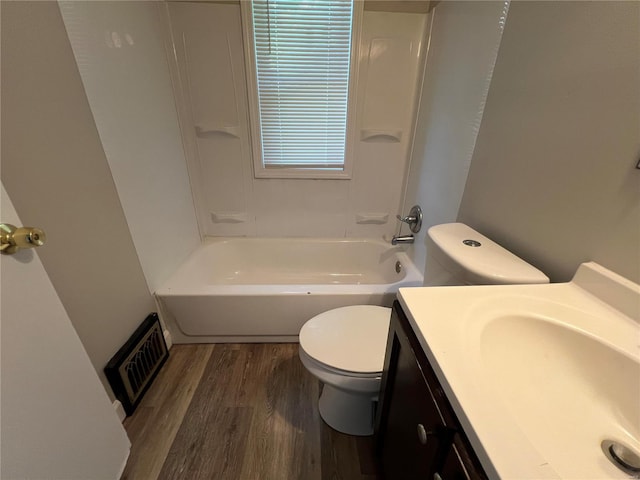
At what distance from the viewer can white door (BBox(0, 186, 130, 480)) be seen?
569mm

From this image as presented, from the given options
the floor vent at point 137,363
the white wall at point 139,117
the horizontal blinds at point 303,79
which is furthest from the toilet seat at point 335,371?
the horizontal blinds at point 303,79

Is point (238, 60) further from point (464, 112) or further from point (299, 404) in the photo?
point (299, 404)

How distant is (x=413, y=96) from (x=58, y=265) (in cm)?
195

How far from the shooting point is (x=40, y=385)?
641 millimetres

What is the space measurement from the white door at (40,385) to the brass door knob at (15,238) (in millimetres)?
22

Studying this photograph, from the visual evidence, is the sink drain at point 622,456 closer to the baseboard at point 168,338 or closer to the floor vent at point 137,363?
the floor vent at point 137,363

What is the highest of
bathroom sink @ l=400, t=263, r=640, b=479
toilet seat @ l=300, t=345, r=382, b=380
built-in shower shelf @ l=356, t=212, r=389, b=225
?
bathroom sink @ l=400, t=263, r=640, b=479

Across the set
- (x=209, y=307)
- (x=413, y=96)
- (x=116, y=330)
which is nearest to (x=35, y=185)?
(x=116, y=330)

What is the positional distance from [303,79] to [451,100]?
2.92 feet

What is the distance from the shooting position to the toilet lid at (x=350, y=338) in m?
0.97

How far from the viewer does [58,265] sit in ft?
2.87

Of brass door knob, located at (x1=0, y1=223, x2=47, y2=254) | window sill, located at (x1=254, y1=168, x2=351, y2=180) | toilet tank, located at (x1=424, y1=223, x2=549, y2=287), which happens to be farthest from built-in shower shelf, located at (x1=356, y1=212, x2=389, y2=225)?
brass door knob, located at (x1=0, y1=223, x2=47, y2=254)

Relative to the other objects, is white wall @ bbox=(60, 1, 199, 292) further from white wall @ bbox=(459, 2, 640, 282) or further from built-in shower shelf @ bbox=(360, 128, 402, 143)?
white wall @ bbox=(459, 2, 640, 282)

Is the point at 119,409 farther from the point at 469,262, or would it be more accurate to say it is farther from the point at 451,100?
the point at 451,100
